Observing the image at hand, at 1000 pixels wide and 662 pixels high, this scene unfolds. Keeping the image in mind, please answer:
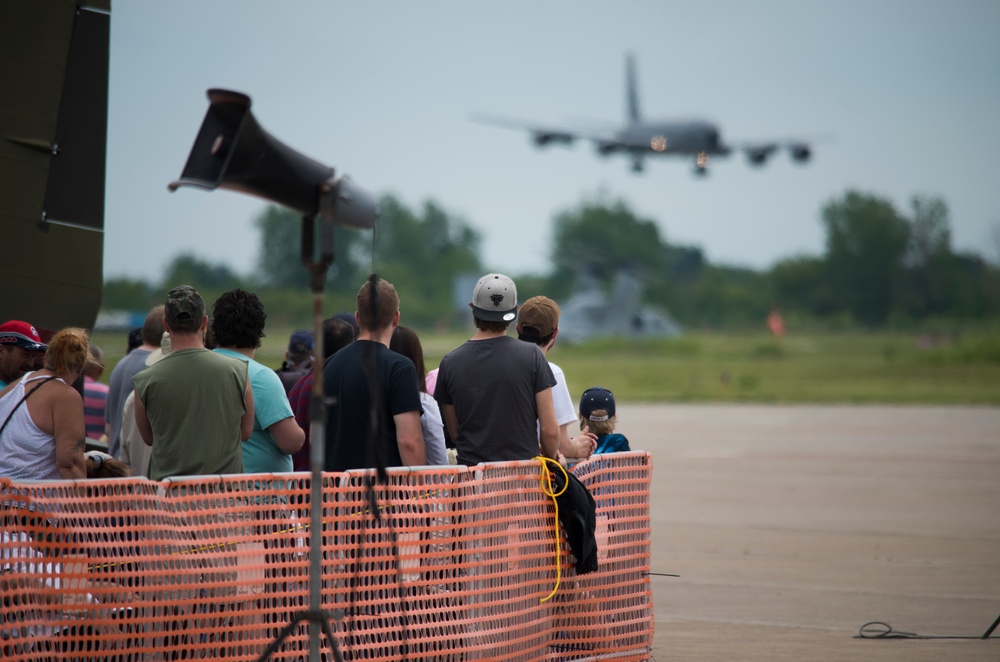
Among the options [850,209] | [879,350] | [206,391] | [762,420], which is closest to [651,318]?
[879,350]

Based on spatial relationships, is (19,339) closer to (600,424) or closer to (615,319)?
(600,424)

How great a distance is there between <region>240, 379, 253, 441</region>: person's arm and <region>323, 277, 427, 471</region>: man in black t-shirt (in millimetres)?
364

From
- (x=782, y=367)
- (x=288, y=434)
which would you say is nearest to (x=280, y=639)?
(x=288, y=434)

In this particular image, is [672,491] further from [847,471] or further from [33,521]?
[33,521]

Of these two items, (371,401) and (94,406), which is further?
(94,406)

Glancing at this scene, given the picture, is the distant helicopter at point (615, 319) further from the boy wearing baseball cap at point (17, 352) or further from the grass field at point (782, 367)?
the boy wearing baseball cap at point (17, 352)

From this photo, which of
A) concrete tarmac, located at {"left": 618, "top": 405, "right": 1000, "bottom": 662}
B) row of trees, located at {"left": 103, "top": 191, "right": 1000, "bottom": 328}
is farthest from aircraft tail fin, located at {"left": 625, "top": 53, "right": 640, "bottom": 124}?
concrete tarmac, located at {"left": 618, "top": 405, "right": 1000, "bottom": 662}

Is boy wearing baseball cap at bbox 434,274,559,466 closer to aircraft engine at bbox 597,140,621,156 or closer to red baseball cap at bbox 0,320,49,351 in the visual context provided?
red baseball cap at bbox 0,320,49,351

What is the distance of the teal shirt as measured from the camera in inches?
206

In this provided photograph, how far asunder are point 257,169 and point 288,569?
5.57 ft

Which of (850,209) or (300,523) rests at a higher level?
(850,209)

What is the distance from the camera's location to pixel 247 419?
16.3 feet

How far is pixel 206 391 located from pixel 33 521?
0.93 metres

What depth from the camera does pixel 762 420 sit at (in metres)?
25.7
